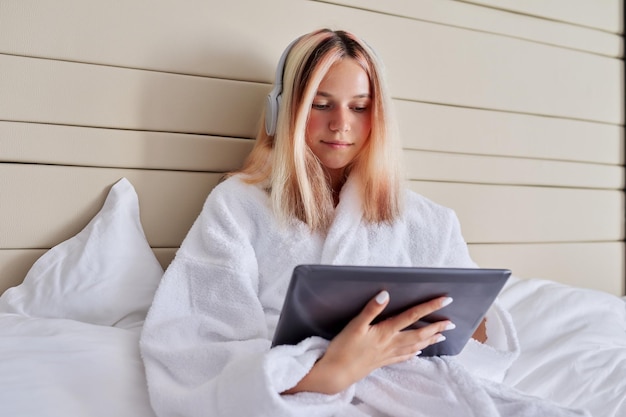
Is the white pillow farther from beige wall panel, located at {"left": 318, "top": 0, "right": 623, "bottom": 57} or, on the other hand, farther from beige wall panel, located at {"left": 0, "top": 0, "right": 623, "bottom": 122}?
beige wall panel, located at {"left": 318, "top": 0, "right": 623, "bottom": 57}

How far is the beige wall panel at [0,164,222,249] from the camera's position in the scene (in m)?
1.33

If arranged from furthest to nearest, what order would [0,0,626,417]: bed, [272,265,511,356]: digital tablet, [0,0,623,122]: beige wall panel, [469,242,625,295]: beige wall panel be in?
[469,242,625,295]: beige wall panel
[0,0,623,122]: beige wall panel
[0,0,626,417]: bed
[272,265,511,356]: digital tablet

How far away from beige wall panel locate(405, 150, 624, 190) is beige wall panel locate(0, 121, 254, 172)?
51cm

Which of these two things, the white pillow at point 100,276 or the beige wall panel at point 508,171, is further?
the beige wall panel at point 508,171

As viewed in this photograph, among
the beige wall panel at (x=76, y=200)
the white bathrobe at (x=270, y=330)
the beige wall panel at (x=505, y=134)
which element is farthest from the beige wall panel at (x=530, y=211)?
the beige wall panel at (x=76, y=200)

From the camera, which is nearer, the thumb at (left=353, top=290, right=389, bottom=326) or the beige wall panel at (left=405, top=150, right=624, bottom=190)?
the thumb at (left=353, top=290, right=389, bottom=326)

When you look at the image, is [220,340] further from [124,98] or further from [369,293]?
[124,98]

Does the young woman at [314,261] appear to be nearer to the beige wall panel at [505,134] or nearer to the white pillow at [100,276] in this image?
the white pillow at [100,276]

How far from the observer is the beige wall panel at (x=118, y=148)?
1.34 m

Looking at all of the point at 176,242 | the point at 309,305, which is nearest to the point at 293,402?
the point at 309,305

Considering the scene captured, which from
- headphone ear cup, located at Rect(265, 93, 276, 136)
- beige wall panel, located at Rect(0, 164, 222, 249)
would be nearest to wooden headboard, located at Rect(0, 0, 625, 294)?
beige wall panel, located at Rect(0, 164, 222, 249)

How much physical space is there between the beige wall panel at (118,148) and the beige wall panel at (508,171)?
511 mm

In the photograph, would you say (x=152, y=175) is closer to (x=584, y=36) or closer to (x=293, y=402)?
(x=293, y=402)

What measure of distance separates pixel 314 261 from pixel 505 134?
933 mm
